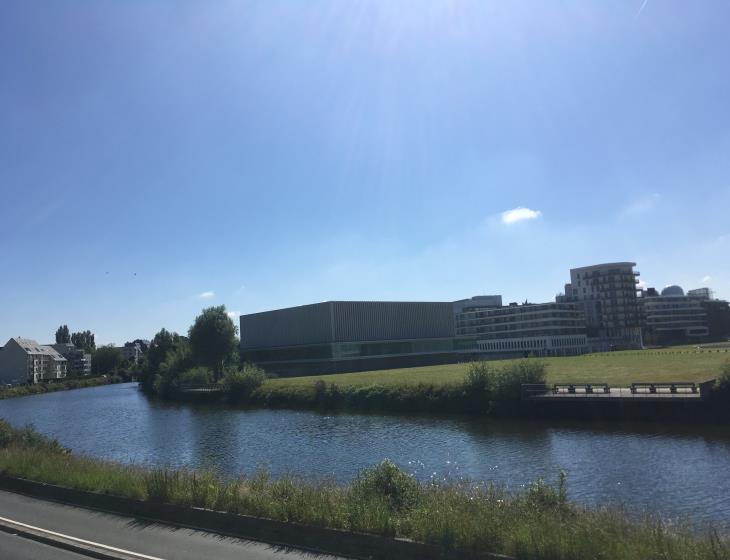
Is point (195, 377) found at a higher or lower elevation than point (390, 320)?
lower

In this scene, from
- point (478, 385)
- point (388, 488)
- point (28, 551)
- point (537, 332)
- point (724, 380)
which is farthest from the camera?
point (537, 332)

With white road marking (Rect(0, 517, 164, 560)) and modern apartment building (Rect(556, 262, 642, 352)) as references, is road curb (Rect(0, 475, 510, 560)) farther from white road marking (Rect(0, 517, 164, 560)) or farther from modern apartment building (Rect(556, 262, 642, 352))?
modern apartment building (Rect(556, 262, 642, 352))

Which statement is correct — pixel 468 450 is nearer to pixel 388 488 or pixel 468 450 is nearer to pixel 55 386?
pixel 388 488

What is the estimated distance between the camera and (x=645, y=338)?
189500 mm

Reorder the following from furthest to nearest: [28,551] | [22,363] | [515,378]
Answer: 1. [22,363]
2. [515,378]
3. [28,551]

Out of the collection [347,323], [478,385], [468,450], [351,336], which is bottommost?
[468,450]

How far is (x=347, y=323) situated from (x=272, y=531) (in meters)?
119

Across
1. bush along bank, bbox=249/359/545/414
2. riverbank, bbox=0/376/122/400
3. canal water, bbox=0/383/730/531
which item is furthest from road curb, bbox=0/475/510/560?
riverbank, bbox=0/376/122/400

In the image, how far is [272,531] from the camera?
37.2 feet

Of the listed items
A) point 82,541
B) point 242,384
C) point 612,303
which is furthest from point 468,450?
point 612,303

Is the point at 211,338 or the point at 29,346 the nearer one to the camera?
the point at 211,338

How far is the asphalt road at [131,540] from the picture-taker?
1045 centimetres

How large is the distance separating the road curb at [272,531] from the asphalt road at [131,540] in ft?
0.96

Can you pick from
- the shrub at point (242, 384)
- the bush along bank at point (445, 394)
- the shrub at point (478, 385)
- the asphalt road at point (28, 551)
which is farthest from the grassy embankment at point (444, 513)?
the shrub at point (242, 384)
